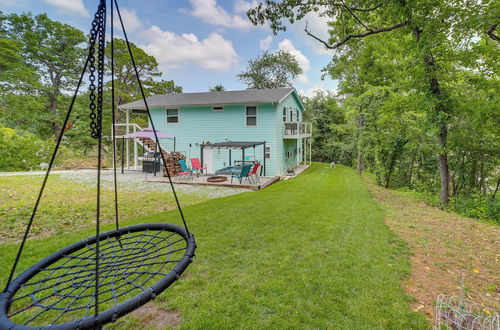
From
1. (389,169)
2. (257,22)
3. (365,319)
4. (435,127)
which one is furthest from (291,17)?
(389,169)

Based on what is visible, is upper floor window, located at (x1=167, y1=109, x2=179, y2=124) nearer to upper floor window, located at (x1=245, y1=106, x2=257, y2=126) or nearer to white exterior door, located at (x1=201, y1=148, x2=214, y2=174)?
white exterior door, located at (x1=201, y1=148, x2=214, y2=174)

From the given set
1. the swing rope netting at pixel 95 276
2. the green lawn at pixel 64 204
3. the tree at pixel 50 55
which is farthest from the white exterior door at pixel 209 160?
the tree at pixel 50 55

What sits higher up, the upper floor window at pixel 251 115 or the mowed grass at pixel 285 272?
the upper floor window at pixel 251 115

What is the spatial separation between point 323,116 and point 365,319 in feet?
78.5

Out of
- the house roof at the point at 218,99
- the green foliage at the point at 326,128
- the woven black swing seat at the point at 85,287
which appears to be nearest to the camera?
the woven black swing seat at the point at 85,287

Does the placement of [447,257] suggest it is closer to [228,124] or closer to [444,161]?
[444,161]

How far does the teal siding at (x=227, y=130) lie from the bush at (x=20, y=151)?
7.27m

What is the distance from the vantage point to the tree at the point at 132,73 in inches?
837

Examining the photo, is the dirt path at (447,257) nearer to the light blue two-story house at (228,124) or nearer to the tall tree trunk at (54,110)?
the light blue two-story house at (228,124)

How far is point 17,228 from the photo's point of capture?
16.8 feet

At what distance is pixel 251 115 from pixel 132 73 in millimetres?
14117

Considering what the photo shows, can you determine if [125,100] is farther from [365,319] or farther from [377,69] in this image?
[365,319]

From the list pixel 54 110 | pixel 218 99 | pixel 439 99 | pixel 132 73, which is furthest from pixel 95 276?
pixel 132 73

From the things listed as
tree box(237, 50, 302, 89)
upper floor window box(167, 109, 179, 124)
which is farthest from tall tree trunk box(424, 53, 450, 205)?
tree box(237, 50, 302, 89)
